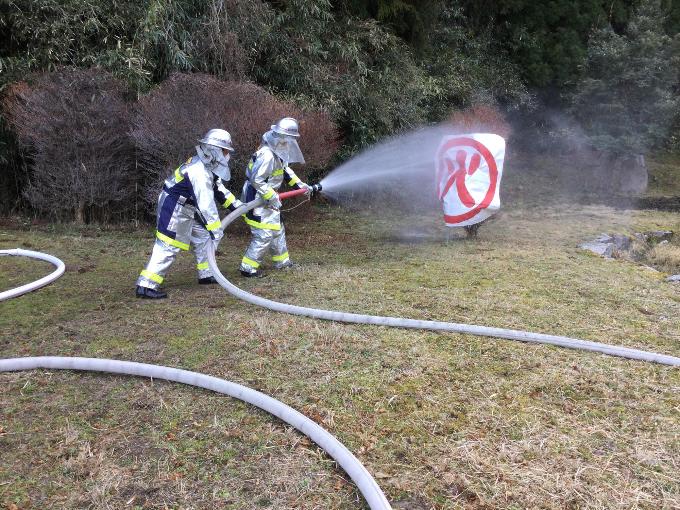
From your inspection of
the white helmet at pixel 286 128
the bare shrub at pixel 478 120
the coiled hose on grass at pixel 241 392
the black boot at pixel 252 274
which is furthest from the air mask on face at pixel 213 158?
the bare shrub at pixel 478 120

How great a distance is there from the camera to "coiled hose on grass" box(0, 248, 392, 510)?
2198 mm

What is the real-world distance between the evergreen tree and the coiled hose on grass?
13.8 meters

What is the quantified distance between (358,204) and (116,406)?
847cm

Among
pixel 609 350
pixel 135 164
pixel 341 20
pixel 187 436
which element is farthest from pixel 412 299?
pixel 341 20

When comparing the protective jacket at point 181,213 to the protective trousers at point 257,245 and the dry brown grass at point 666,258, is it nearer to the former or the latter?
the protective trousers at point 257,245

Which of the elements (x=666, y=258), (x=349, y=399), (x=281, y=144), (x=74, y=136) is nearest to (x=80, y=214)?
(x=74, y=136)

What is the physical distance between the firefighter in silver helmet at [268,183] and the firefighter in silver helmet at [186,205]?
1.77ft

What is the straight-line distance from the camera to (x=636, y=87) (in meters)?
14.4

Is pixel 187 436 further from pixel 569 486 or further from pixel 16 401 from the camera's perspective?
pixel 569 486

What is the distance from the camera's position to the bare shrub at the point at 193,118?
7363 millimetres

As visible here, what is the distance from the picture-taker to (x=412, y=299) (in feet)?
15.6

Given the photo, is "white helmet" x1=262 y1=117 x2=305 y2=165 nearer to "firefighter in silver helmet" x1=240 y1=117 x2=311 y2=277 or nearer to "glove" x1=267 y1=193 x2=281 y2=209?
"firefighter in silver helmet" x1=240 y1=117 x2=311 y2=277

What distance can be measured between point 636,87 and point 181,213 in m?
13.4

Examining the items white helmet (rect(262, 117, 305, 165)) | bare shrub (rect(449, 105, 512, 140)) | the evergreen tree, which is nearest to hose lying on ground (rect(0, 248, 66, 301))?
white helmet (rect(262, 117, 305, 165))
